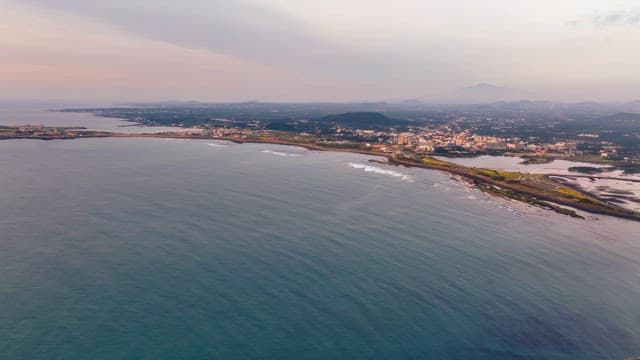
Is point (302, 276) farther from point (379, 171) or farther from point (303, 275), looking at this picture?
point (379, 171)

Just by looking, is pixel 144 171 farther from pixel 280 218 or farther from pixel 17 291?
pixel 17 291

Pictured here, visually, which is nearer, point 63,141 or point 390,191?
point 390,191

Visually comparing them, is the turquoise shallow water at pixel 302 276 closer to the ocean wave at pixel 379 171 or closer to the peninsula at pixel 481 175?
the peninsula at pixel 481 175

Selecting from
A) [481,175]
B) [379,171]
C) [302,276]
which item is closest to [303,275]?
[302,276]

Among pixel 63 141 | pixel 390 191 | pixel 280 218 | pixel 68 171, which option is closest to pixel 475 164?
pixel 390 191

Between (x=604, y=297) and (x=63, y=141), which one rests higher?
(x=63, y=141)

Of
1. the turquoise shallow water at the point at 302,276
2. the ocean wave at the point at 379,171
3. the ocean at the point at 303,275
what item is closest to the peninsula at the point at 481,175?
the ocean at the point at 303,275

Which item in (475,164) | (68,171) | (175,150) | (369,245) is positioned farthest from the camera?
(175,150)
